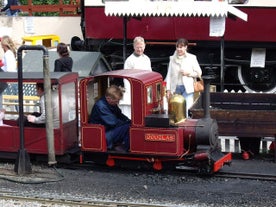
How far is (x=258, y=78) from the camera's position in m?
15.5

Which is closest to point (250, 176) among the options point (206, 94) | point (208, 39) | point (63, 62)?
point (206, 94)

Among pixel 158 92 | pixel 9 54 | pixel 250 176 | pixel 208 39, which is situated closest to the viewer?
pixel 250 176

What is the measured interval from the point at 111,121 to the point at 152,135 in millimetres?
675

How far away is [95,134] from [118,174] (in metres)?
0.65

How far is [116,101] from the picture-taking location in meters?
9.80

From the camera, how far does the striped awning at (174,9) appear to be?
12781mm

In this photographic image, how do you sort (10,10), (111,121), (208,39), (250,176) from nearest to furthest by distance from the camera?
(250,176)
(111,121)
(208,39)
(10,10)

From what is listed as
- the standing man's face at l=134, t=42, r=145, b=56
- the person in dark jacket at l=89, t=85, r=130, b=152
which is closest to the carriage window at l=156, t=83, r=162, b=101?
the person in dark jacket at l=89, t=85, r=130, b=152

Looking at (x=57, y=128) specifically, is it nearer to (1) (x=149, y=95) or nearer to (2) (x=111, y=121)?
(2) (x=111, y=121)

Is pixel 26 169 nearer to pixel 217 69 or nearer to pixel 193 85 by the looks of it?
pixel 193 85

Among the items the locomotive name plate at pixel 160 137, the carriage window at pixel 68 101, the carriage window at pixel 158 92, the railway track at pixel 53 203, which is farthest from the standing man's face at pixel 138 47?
the railway track at pixel 53 203

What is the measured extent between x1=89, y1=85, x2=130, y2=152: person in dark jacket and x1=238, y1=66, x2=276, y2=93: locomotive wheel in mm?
6077

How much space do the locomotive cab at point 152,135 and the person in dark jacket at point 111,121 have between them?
100 millimetres

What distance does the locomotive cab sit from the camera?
9406 millimetres
